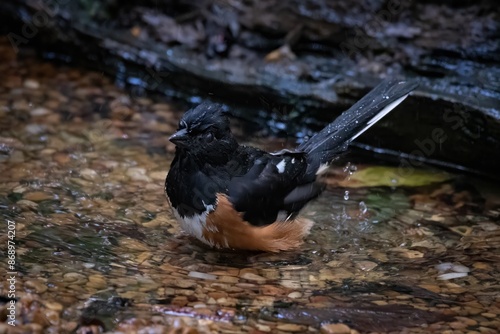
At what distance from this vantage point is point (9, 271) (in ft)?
10.4

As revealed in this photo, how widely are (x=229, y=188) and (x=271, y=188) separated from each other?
27cm

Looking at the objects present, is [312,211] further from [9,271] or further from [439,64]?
[9,271]

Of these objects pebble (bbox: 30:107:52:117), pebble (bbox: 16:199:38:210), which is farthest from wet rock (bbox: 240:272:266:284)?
Result: pebble (bbox: 30:107:52:117)

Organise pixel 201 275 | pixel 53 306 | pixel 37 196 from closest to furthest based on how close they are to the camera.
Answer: pixel 53 306
pixel 201 275
pixel 37 196

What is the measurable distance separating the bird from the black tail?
0.19 meters

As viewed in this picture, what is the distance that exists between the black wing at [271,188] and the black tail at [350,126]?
0.16 meters

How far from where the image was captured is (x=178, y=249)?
3930mm

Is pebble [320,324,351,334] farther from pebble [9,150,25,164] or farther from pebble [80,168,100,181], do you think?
pebble [9,150,25,164]

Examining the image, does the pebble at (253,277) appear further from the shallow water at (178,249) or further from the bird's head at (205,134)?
the bird's head at (205,134)

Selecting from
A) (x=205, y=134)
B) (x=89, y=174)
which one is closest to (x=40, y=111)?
(x=89, y=174)

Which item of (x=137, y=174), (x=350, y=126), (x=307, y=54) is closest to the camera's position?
(x=350, y=126)

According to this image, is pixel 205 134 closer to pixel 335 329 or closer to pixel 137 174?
pixel 137 174

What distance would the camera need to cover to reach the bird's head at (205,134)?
12.4 feet

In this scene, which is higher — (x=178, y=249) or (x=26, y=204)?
(x=26, y=204)
